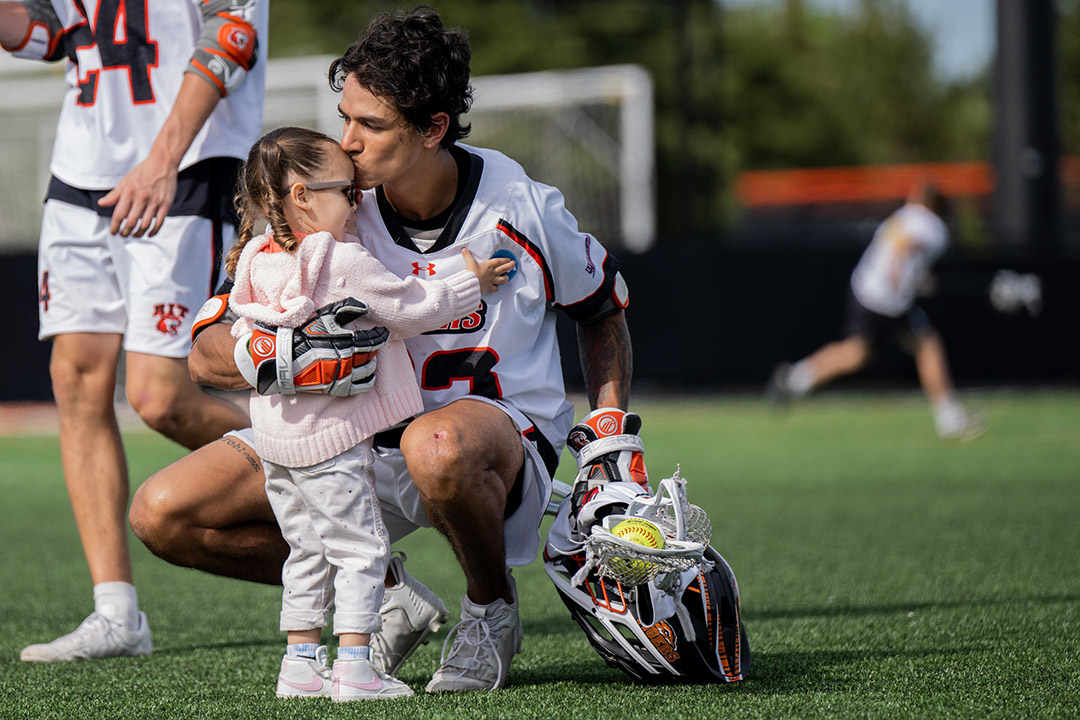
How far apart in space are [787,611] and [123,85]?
2526 millimetres

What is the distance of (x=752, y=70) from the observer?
44.8m

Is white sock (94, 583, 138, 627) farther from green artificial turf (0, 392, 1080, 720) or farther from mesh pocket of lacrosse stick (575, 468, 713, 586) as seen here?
mesh pocket of lacrosse stick (575, 468, 713, 586)

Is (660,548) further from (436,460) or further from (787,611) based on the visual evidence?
(787,611)

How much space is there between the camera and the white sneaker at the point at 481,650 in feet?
10.00

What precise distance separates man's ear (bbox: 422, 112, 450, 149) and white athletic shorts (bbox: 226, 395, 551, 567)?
0.61m

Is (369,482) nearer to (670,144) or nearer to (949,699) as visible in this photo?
(949,699)

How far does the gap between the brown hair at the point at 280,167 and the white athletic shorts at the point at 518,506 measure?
21.7 inches

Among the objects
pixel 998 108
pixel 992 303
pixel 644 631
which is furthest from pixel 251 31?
pixel 998 108

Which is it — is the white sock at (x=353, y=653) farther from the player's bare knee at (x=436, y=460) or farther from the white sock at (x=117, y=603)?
the white sock at (x=117, y=603)

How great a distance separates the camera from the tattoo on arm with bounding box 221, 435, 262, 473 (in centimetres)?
325

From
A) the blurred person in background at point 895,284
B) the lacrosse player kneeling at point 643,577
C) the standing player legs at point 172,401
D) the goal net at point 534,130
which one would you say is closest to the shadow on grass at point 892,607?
the lacrosse player kneeling at point 643,577

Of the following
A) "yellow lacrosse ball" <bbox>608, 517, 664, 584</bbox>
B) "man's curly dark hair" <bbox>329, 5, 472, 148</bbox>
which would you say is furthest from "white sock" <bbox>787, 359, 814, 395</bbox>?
Answer: "yellow lacrosse ball" <bbox>608, 517, 664, 584</bbox>

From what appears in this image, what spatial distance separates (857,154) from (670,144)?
11.3 metres

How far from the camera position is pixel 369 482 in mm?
2947
